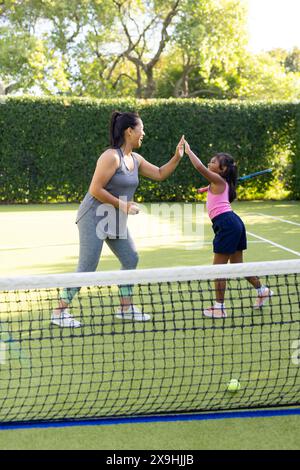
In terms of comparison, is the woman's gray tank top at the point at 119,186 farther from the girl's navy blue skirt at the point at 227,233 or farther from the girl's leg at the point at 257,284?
the girl's leg at the point at 257,284

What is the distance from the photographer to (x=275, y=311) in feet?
21.5

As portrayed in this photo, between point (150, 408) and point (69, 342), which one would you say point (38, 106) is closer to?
point (69, 342)

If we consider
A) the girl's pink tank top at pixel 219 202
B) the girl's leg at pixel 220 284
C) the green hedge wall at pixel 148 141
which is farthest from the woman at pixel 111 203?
the green hedge wall at pixel 148 141

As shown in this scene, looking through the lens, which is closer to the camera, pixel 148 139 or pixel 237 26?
pixel 148 139

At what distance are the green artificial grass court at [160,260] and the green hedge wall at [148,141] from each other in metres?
1.16

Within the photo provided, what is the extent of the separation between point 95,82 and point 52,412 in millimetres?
33446

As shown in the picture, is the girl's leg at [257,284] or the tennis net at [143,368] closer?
the tennis net at [143,368]

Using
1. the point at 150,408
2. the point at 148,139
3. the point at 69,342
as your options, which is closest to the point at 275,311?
the point at 69,342

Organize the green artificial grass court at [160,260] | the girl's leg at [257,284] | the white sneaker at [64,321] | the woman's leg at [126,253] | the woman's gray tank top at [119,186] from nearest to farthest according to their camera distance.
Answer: the green artificial grass court at [160,260] < the white sneaker at [64,321] < the woman's gray tank top at [119,186] < the woman's leg at [126,253] < the girl's leg at [257,284]

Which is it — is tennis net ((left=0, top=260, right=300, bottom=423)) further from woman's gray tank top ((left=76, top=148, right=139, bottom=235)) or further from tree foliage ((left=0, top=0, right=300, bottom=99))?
tree foliage ((left=0, top=0, right=300, bottom=99))

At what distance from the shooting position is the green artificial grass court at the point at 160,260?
3746 millimetres

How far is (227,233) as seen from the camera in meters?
6.24

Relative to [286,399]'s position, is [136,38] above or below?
above

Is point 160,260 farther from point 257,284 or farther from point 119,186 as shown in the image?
point 119,186
